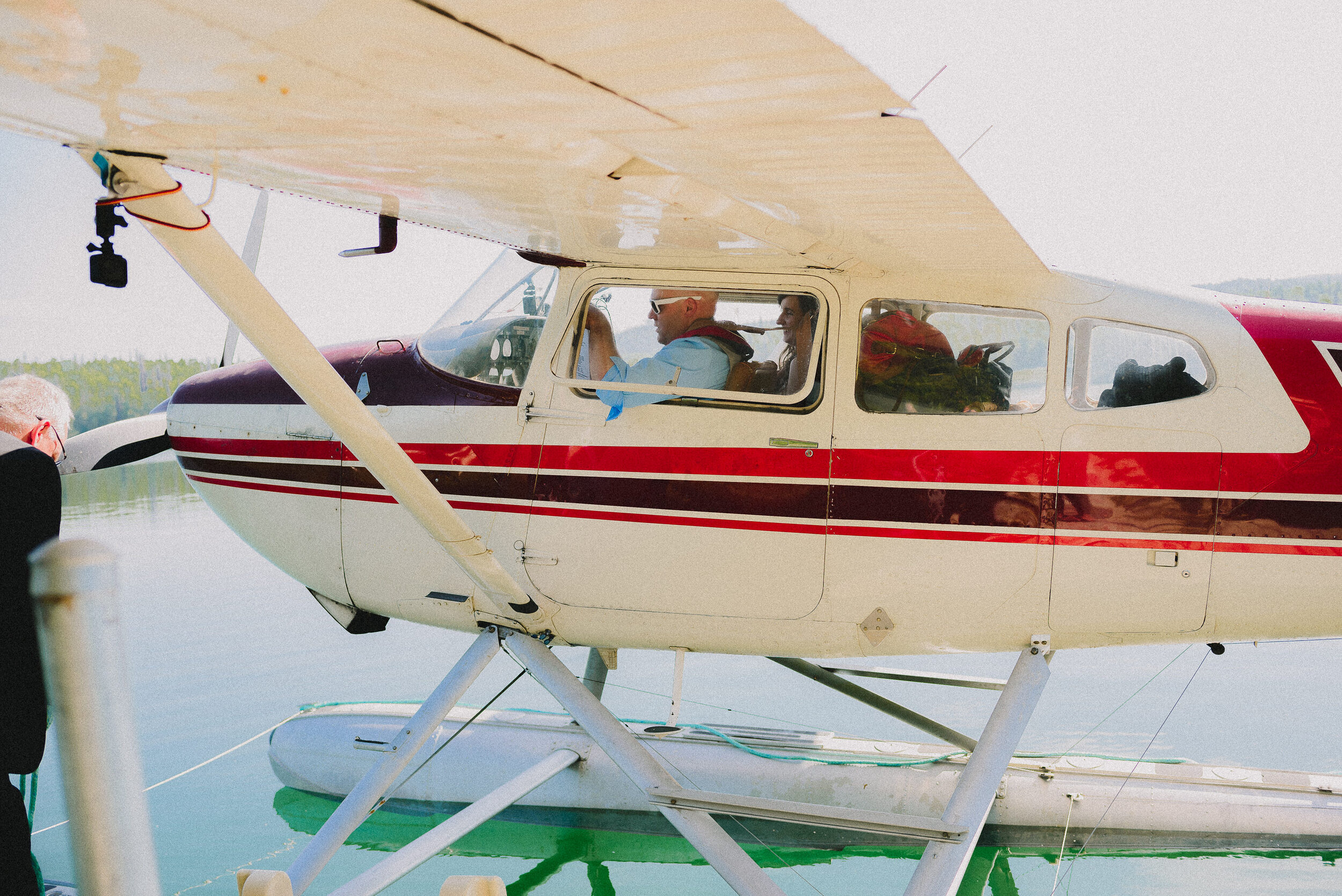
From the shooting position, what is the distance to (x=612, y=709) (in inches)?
275

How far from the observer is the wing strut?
215cm

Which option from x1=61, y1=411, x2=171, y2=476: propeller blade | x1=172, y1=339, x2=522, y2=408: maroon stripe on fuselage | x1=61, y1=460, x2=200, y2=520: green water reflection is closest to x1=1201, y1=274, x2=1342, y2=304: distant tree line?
x1=172, y1=339, x2=522, y2=408: maroon stripe on fuselage

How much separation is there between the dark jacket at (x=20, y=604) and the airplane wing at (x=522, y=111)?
72 centimetres

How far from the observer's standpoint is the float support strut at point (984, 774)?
9.65 ft

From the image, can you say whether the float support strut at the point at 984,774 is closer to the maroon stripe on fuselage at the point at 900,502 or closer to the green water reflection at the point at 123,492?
the maroon stripe on fuselage at the point at 900,502

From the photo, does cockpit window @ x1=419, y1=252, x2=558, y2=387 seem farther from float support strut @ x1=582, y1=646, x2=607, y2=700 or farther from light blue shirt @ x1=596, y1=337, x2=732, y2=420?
float support strut @ x1=582, y1=646, x2=607, y2=700

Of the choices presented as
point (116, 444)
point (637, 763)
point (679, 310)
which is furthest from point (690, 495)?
point (116, 444)

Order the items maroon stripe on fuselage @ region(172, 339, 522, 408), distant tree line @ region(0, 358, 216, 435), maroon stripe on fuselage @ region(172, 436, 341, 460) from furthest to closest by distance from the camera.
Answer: distant tree line @ region(0, 358, 216, 435) → maroon stripe on fuselage @ region(172, 436, 341, 460) → maroon stripe on fuselage @ region(172, 339, 522, 408)

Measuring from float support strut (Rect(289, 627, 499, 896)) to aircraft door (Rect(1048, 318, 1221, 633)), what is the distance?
88.9 inches

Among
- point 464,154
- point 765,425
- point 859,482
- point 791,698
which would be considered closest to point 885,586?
point 859,482

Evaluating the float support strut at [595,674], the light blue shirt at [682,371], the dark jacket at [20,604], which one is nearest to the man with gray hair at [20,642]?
the dark jacket at [20,604]

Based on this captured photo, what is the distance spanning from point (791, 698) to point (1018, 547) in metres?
4.51

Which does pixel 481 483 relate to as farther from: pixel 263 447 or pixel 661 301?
pixel 263 447

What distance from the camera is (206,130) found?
2.00 metres
